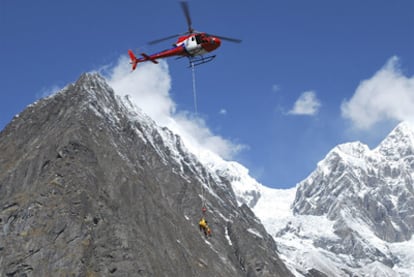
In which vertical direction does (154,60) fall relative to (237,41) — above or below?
above

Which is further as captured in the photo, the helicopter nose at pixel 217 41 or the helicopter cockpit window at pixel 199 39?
the helicopter cockpit window at pixel 199 39

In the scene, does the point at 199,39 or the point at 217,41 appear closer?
the point at 217,41

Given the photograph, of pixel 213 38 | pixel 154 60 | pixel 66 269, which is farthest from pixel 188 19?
pixel 66 269

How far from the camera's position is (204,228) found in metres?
93.7

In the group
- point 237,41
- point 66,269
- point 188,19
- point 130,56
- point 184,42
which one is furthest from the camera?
point 66,269

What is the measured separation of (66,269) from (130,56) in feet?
337

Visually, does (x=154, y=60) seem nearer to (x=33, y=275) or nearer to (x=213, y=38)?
(x=213, y=38)

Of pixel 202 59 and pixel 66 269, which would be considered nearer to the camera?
pixel 202 59

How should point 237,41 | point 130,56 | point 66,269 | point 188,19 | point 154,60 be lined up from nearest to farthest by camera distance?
point 237,41
point 188,19
point 154,60
point 130,56
point 66,269

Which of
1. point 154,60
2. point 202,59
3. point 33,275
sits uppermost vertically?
point 33,275

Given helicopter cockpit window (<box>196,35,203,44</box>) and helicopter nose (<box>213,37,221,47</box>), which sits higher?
helicopter cockpit window (<box>196,35,203,44</box>)

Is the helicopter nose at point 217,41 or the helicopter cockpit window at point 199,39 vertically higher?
the helicopter cockpit window at point 199,39

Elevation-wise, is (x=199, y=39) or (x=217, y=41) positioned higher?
(x=199, y=39)

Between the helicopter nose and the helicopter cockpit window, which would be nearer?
the helicopter nose
